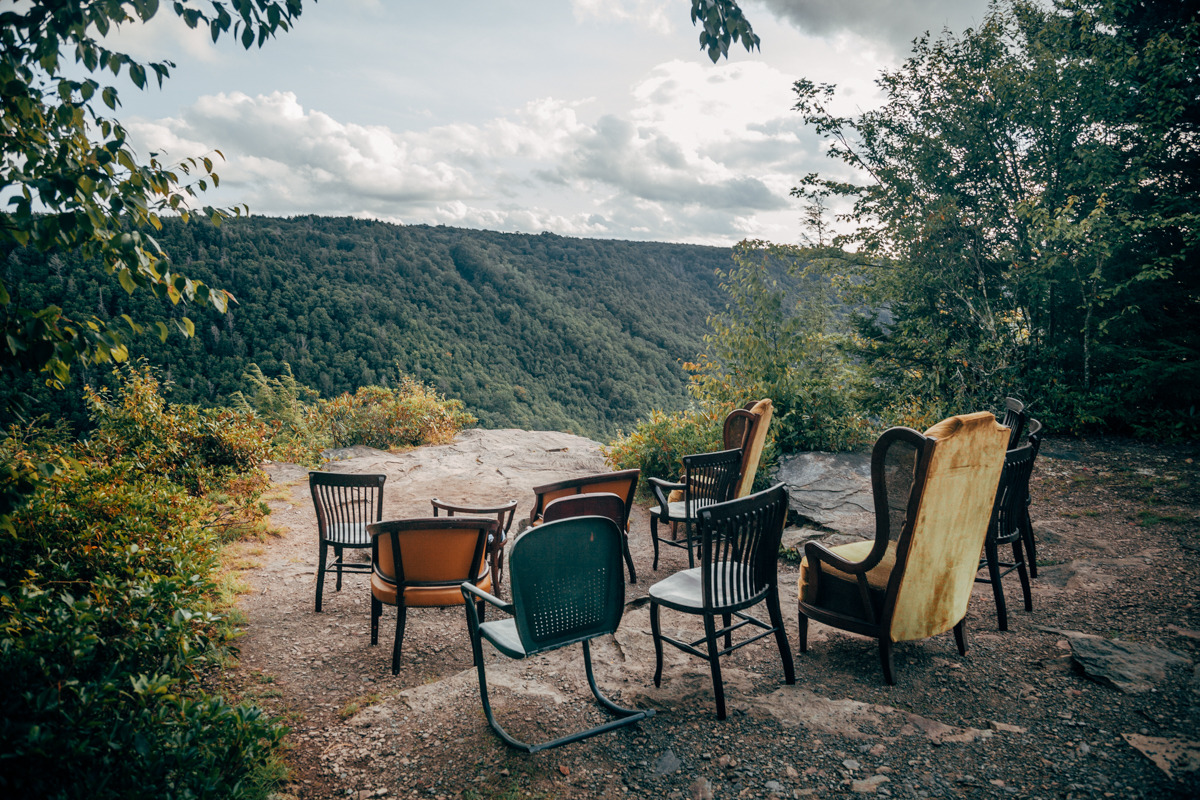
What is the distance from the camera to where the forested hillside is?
91.0ft

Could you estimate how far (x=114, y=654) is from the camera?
8.53ft

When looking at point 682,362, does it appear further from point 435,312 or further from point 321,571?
point 435,312

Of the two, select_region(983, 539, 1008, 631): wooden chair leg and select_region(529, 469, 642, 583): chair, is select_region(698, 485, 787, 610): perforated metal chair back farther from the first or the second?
select_region(983, 539, 1008, 631): wooden chair leg

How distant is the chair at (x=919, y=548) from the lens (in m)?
2.74

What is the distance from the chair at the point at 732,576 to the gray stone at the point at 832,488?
240 cm

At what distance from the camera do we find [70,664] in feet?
7.59

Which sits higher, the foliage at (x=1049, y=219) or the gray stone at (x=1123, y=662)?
the foliage at (x=1049, y=219)

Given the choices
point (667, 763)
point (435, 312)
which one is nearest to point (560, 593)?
point (667, 763)

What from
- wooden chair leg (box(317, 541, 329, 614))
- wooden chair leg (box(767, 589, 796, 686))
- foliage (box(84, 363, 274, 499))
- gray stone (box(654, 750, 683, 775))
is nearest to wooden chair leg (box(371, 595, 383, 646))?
wooden chair leg (box(317, 541, 329, 614))

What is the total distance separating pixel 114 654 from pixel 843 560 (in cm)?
324

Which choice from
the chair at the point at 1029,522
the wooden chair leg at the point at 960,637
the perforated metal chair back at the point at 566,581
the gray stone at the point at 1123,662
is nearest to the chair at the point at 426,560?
the perforated metal chair back at the point at 566,581

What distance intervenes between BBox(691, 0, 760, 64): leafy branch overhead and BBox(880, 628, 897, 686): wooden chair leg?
106 inches

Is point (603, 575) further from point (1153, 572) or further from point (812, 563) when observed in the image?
point (1153, 572)

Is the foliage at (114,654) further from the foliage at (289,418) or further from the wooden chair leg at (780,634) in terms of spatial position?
the foliage at (289,418)
